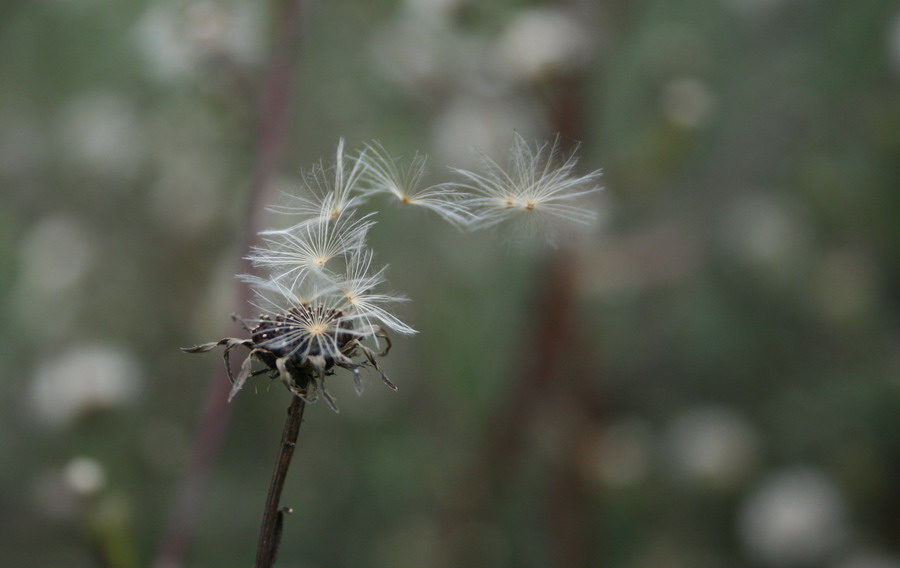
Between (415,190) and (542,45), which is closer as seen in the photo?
(415,190)

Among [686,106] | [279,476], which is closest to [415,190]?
[279,476]

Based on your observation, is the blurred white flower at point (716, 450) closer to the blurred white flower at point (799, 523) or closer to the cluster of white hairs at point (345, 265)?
the blurred white flower at point (799, 523)

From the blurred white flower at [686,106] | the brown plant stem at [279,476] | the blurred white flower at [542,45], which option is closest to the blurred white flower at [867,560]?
the blurred white flower at [686,106]

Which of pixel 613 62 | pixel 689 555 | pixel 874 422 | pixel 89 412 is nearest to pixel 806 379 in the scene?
pixel 874 422

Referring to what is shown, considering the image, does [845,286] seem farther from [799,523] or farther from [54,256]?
[54,256]

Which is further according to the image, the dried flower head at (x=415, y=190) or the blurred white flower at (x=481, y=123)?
the blurred white flower at (x=481, y=123)

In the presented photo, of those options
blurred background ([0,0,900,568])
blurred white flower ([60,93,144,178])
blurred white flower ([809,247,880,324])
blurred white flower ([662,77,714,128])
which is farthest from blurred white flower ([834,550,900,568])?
blurred white flower ([60,93,144,178])

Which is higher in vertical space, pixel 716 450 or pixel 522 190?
pixel 716 450
